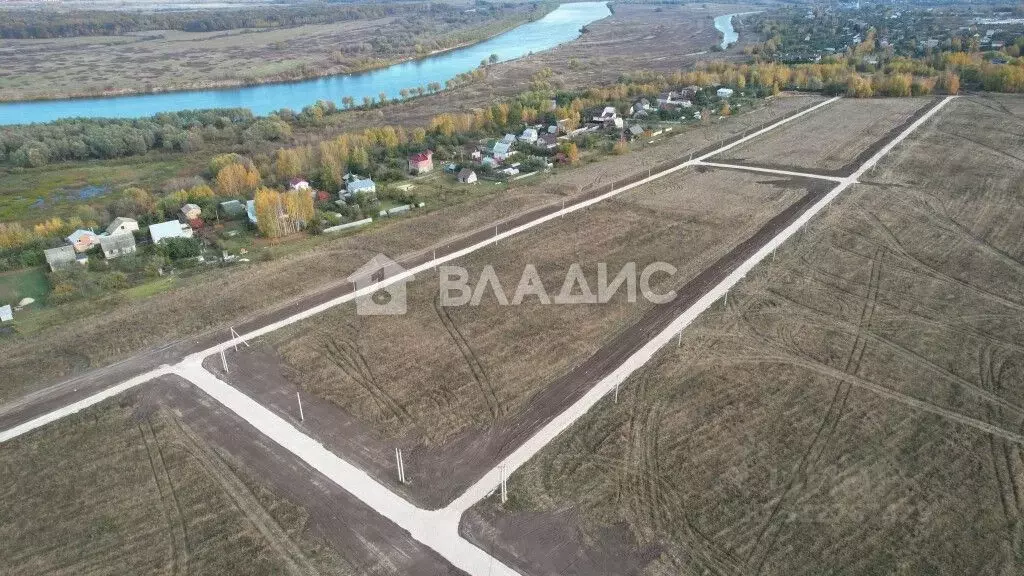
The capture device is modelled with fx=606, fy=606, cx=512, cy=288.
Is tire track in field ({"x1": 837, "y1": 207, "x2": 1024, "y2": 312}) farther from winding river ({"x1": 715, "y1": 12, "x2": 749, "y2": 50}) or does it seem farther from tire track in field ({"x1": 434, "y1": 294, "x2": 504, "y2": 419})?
winding river ({"x1": 715, "y1": 12, "x2": 749, "y2": 50})

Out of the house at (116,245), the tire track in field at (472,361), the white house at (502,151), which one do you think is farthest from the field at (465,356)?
the white house at (502,151)

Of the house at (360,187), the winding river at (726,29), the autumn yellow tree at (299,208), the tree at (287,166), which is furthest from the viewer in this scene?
the winding river at (726,29)

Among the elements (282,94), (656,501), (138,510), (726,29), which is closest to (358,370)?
(138,510)

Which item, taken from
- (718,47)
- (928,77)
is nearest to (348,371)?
(928,77)

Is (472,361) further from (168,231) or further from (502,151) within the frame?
(502,151)

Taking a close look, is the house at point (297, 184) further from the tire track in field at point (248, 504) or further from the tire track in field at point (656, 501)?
the tire track in field at point (656, 501)

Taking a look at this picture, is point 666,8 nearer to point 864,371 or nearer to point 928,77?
point 928,77

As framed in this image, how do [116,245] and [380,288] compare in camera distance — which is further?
[116,245]

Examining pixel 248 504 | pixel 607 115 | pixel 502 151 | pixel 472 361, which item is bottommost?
pixel 248 504
